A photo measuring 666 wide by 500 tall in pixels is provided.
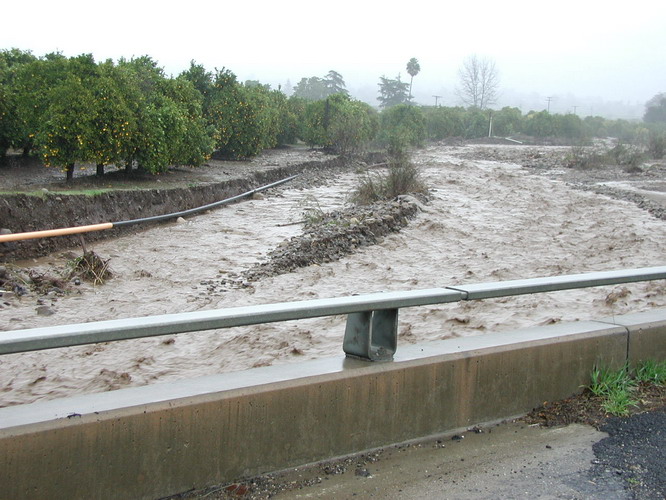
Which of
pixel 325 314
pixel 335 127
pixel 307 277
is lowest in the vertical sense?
pixel 307 277

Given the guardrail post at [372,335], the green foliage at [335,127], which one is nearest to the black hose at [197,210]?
the guardrail post at [372,335]

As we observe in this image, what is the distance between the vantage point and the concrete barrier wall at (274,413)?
10.4 feet

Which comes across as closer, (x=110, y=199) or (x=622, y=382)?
(x=622, y=382)

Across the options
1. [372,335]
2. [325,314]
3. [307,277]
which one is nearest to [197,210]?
[307,277]

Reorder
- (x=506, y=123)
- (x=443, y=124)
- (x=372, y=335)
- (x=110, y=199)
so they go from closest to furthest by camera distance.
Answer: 1. (x=372, y=335)
2. (x=110, y=199)
3. (x=443, y=124)
4. (x=506, y=123)

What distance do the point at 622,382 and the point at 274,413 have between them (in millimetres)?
2498

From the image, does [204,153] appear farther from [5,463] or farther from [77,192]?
[5,463]

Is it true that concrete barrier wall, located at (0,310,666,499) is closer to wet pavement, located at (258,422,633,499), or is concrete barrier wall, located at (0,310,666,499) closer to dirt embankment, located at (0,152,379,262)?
wet pavement, located at (258,422,633,499)

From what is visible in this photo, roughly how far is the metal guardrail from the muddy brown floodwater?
3.21 m

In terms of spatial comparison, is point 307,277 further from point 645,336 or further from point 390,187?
point 390,187

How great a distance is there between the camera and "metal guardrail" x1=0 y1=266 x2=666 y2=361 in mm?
3213

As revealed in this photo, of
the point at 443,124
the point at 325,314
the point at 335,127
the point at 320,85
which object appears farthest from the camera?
the point at 320,85

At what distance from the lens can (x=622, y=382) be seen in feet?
16.1

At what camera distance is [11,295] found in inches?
392
